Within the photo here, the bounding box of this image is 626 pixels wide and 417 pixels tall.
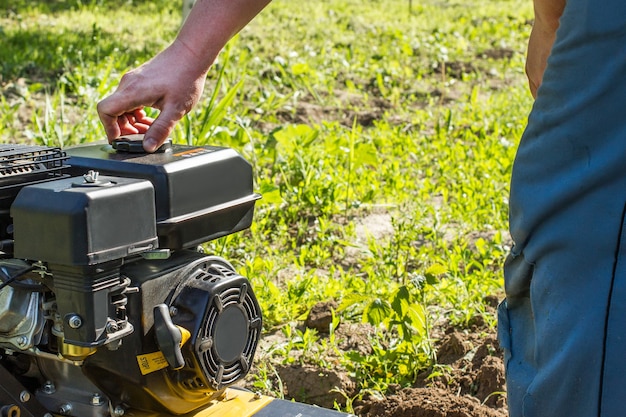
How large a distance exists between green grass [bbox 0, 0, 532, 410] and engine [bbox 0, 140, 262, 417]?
60 centimetres

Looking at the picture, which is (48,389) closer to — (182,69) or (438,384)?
(182,69)

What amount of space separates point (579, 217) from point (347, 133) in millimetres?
2890

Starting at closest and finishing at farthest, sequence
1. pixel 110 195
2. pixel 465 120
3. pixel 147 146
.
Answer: pixel 110 195 → pixel 147 146 → pixel 465 120

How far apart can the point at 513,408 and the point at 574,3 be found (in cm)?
Result: 56

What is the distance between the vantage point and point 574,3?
121cm

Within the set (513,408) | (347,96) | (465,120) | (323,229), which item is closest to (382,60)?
(347,96)

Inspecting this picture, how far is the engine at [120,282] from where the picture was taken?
5.07ft

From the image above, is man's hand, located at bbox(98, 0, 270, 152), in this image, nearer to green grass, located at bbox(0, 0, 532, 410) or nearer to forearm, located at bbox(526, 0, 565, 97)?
forearm, located at bbox(526, 0, 565, 97)

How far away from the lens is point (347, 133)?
4.06 meters

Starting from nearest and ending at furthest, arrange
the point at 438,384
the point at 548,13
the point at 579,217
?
the point at 579,217 < the point at 548,13 < the point at 438,384

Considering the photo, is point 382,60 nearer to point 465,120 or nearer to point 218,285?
point 465,120

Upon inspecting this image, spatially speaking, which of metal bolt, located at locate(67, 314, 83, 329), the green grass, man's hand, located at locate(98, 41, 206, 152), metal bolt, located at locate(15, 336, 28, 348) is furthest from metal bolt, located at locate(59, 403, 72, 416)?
the green grass

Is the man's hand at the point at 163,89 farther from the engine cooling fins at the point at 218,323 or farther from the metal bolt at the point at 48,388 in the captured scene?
the metal bolt at the point at 48,388

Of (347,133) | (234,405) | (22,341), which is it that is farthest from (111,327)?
(347,133)
